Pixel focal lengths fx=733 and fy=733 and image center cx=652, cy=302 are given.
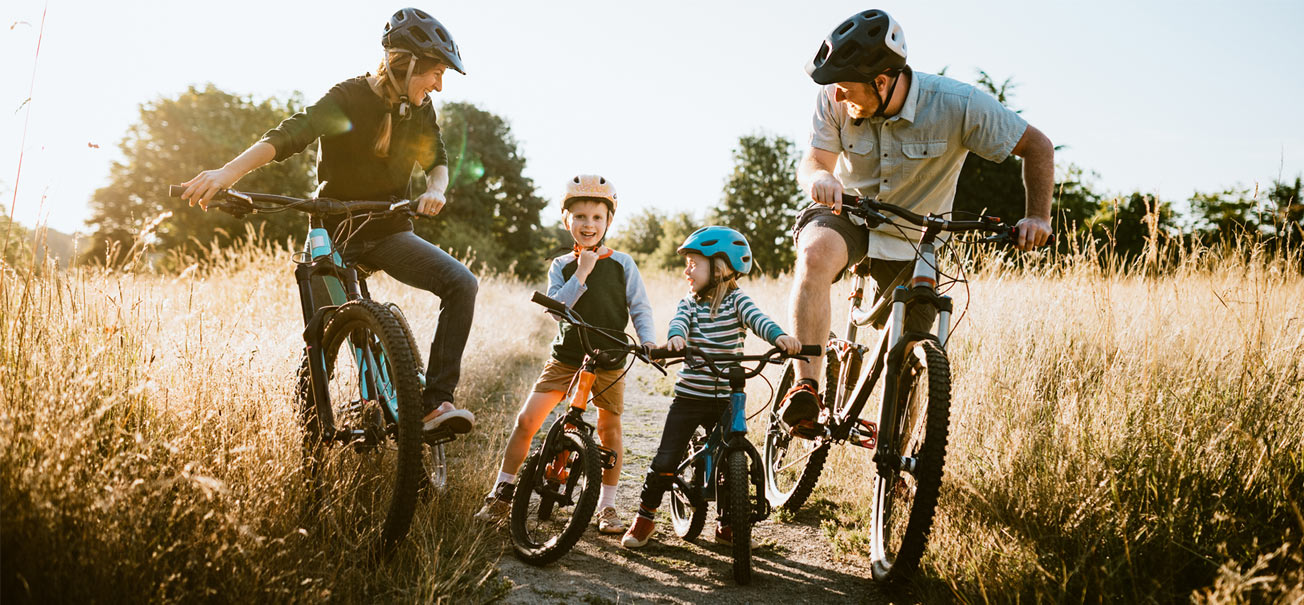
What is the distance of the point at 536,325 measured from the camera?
50.5 ft

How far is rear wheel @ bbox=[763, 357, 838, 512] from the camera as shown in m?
3.97

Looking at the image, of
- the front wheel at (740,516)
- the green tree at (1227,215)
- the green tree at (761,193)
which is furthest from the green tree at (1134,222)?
the green tree at (761,193)

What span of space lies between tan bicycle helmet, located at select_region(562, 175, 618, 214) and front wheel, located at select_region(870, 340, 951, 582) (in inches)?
72.0

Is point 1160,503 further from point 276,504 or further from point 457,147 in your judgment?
point 457,147

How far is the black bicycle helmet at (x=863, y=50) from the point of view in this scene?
10.5ft

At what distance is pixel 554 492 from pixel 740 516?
92cm

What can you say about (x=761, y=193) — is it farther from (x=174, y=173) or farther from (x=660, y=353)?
(x=660, y=353)

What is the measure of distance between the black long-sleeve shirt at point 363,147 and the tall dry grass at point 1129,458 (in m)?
2.94

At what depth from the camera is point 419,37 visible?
139 inches

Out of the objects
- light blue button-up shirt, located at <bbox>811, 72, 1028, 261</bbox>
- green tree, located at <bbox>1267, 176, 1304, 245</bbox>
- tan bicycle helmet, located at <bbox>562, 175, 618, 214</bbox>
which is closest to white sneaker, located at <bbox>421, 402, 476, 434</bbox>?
tan bicycle helmet, located at <bbox>562, 175, 618, 214</bbox>

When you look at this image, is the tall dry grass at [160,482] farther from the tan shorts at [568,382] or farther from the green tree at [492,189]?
the green tree at [492,189]

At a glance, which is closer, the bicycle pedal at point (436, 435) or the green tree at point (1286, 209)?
the bicycle pedal at point (436, 435)

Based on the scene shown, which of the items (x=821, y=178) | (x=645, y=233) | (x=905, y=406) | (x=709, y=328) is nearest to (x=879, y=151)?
(x=821, y=178)

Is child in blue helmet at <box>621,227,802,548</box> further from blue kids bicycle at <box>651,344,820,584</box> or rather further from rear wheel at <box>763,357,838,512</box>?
rear wheel at <box>763,357,838,512</box>
